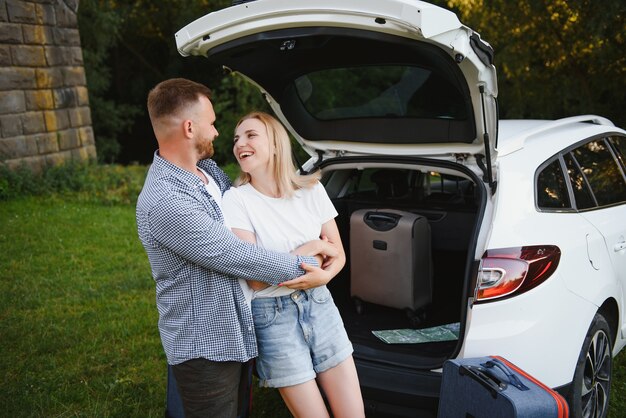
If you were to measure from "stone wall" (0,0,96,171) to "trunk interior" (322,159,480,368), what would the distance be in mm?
6981

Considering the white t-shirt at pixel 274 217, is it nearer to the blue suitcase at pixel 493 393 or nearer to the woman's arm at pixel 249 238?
the woman's arm at pixel 249 238

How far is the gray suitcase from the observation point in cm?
403

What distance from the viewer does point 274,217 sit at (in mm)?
2639

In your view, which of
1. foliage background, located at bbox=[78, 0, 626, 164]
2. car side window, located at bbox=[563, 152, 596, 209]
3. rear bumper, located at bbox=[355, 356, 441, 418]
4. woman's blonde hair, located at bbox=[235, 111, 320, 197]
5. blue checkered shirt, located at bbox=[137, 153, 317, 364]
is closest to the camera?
blue checkered shirt, located at bbox=[137, 153, 317, 364]

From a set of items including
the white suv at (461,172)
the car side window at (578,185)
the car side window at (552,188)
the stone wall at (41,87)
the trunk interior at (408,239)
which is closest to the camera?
the white suv at (461,172)

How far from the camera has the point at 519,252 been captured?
9.40 ft

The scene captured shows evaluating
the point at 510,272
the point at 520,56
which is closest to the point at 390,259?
the point at 510,272

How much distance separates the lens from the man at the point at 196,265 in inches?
90.3

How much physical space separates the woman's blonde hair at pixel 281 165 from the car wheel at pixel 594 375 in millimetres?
1491

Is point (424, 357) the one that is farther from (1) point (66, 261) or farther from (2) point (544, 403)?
(1) point (66, 261)

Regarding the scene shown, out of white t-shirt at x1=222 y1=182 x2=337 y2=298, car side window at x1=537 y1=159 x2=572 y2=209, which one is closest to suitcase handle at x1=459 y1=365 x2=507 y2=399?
white t-shirt at x1=222 y1=182 x2=337 y2=298

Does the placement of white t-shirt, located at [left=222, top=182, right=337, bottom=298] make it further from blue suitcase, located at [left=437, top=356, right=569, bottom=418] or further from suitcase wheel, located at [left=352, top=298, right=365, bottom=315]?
suitcase wheel, located at [left=352, top=298, right=365, bottom=315]

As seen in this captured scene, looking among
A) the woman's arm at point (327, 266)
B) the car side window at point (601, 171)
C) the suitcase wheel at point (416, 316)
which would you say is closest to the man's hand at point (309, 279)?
the woman's arm at point (327, 266)

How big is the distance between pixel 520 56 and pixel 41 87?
25.0 ft
